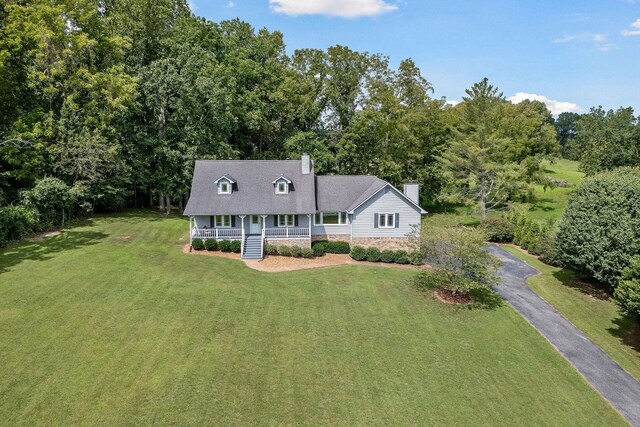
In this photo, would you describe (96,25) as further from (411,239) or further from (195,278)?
(411,239)

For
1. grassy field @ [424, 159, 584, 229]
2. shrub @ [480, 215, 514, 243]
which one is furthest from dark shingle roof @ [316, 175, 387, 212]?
shrub @ [480, 215, 514, 243]

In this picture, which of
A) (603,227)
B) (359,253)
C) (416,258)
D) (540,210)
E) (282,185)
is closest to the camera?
(603,227)

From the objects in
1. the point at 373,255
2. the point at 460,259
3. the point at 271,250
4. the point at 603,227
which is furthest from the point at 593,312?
the point at 271,250

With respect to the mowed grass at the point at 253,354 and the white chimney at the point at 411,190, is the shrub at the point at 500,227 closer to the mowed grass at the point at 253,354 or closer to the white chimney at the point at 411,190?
the white chimney at the point at 411,190

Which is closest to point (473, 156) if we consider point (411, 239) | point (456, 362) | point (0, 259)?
point (411, 239)

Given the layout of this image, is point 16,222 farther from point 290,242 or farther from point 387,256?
point 387,256

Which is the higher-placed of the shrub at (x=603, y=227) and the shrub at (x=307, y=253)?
the shrub at (x=603, y=227)

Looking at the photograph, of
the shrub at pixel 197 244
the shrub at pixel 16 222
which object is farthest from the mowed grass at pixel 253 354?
the shrub at pixel 197 244
